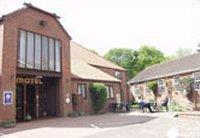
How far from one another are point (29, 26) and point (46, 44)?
1.93 m

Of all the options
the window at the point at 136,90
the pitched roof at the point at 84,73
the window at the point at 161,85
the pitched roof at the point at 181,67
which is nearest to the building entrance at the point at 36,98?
the pitched roof at the point at 84,73

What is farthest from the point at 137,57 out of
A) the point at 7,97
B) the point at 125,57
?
the point at 7,97

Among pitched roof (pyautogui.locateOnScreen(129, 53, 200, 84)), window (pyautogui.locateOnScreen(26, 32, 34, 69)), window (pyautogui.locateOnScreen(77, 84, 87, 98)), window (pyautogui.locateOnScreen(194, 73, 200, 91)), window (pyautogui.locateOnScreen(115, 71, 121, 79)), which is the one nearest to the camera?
window (pyautogui.locateOnScreen(26, 32, 34, 69))

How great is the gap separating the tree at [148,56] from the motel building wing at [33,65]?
45.5m

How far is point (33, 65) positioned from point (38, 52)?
1113mm

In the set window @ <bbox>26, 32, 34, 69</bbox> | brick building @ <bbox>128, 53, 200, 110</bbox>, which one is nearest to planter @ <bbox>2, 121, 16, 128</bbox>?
window @ <bbox>26, 32, 34, 69</bbox>

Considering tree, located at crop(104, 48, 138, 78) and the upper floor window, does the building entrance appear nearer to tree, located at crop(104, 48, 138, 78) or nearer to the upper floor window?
the upper floor window

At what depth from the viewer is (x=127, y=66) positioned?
68.1m

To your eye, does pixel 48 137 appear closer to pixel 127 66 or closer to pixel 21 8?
pixel 21 8

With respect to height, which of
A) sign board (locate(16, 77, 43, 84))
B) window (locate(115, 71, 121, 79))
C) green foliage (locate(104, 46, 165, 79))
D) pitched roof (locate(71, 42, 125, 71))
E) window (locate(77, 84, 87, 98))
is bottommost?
window (locate(77, 84, 87, 98))

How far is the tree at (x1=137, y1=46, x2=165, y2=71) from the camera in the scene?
67.4 meters

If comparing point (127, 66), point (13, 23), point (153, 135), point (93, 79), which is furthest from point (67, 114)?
point (127, 66)

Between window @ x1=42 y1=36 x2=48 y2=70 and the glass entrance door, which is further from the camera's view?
window @ x1=42 y1=36 x2=48 y2=70

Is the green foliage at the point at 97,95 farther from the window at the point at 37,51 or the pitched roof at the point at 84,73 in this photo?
the window at the point at 37,51
